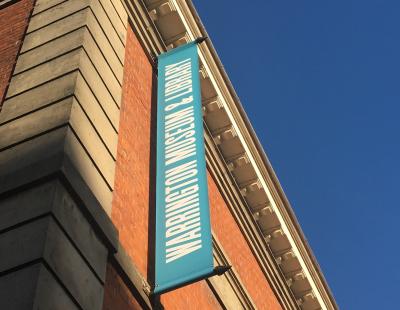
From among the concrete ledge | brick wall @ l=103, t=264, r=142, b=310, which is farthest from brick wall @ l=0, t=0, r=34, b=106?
brick wall @ l=103, t=264, r=142, b=310

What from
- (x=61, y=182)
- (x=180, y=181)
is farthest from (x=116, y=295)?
(x=180, y=181)

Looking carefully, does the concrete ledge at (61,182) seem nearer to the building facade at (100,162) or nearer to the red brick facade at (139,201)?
the building facade at (100,162)

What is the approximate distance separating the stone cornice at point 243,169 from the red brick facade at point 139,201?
3.24 ft

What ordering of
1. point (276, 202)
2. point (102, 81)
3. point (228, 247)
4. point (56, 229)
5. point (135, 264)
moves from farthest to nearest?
point (276, 202), point (228, 247), point (102, 81), point (135, 264), point (56, 229)

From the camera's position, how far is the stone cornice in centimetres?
1352

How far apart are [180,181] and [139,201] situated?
0.62 meters

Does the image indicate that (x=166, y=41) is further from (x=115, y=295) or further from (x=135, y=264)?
(x=115, y=295)

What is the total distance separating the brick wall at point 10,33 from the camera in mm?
9242

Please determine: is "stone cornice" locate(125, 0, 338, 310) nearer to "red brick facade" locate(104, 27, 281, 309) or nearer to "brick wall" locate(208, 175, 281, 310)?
"brick wall" locate(208, 175, 281, 310)

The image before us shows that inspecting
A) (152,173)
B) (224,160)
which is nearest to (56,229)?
(152,173)

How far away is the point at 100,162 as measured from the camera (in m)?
8.04

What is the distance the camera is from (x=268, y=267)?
50.5 feet

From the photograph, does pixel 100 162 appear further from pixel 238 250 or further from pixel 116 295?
pixel 238 250

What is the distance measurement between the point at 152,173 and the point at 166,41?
4.15 metres
